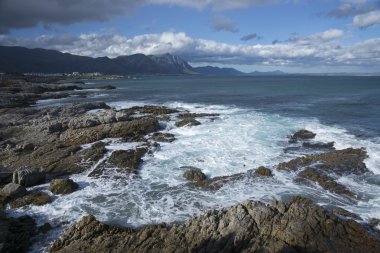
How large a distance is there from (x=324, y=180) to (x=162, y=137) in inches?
552

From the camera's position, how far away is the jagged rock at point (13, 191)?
1662 cm

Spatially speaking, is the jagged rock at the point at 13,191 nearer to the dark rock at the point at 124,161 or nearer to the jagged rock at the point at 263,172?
the dark rock at the point at 124,161

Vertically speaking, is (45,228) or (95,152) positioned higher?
(95,152)

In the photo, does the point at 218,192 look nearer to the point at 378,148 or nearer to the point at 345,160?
the point at 345,160

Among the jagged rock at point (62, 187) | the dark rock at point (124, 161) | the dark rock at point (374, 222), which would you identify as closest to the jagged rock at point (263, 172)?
the dark rock at point (374, 222)

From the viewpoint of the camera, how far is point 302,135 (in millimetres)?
28109

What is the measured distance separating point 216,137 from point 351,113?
71.0 ft

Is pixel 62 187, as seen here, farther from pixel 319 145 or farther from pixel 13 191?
pixel 319 145

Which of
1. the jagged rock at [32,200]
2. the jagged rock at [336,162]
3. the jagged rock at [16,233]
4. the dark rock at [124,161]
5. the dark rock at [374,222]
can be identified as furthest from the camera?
the dark rock at [124,161]

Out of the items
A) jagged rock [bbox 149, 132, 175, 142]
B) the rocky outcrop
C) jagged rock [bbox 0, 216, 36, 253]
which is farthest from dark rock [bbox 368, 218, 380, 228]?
jagged rock [bbox 149, 132, 175, 142]

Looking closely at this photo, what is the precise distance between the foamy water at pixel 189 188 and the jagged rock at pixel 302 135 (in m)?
0.69

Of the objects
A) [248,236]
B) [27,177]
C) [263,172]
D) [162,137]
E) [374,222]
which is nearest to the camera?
[248,236]

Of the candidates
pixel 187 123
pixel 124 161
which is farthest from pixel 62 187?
pixel 187 123

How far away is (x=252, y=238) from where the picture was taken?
442 inches
